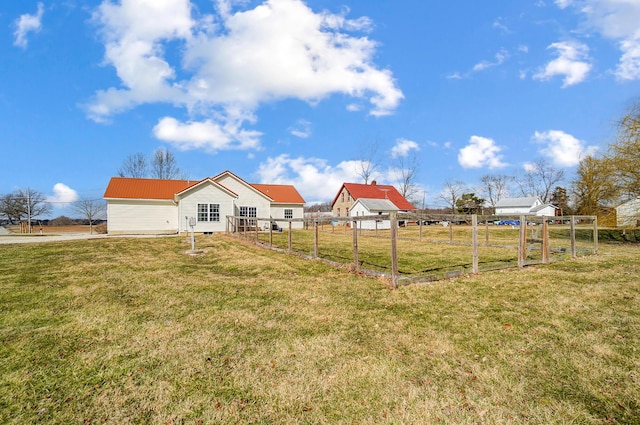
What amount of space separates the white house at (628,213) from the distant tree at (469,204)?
41.8m

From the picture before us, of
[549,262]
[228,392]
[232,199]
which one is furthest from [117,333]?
[232,199]

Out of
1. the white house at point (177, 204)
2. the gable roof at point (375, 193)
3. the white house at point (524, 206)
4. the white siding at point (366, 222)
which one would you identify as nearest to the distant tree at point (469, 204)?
the white house at point (524, 206)

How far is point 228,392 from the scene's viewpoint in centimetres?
292

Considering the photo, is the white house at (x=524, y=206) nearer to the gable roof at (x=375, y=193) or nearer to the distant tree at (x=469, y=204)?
the distant tree at (x=469, y=204)

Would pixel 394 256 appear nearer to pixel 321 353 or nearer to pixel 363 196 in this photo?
pixel 321 353

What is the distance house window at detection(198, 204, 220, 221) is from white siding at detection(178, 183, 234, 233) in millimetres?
243

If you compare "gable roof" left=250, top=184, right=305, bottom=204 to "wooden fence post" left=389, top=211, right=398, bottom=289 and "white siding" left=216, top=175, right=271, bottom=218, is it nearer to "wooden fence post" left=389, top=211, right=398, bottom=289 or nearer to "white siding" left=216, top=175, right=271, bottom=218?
"white siding" left=216, top=175, right=271, bottom=218

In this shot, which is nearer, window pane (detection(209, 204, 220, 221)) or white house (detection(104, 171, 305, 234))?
white house (detection(104, 171, 305, 234))

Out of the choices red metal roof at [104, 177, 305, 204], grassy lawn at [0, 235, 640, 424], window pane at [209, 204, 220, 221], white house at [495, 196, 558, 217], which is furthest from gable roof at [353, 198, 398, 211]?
grassy lawn at [0, 235, 640, 424]

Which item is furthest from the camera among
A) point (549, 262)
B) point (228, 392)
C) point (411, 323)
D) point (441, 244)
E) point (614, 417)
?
point (441, 244)

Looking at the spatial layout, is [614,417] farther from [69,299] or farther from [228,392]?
[69,299]

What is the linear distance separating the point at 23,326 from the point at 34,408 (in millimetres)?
Result: 2586

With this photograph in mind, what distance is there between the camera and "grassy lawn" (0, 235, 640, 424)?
2.68 m

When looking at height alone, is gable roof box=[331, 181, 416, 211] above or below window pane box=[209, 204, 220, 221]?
above
